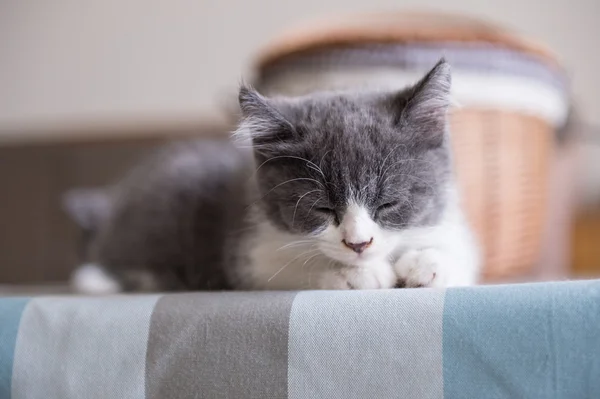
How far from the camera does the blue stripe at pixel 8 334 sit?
0.83 metres

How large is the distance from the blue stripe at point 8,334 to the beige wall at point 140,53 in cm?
162

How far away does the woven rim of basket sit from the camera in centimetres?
127

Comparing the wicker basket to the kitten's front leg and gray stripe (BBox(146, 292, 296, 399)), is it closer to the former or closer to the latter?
the kitten's front leg

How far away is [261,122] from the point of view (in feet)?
3.18

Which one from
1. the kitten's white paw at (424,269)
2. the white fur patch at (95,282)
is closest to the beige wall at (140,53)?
the white fur patch at (95,282)

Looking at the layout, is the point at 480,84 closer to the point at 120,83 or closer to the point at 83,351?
the point at 83,351

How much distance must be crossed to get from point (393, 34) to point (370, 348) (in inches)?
29.5

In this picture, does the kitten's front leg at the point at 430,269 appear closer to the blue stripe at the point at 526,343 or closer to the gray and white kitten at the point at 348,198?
the gray and white kitten at the point at 348,198

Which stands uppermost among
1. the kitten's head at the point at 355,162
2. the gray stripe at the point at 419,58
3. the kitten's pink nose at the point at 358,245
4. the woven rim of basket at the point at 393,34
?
the woven rim of basket at the point at 393,34

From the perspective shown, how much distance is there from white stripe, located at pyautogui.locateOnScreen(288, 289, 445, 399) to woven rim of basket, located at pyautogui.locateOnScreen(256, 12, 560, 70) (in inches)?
26.1

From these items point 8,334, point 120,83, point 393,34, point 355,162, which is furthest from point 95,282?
point 120,83

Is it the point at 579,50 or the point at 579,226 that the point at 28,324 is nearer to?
the point at 579,226

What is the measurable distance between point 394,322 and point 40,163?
2170mm

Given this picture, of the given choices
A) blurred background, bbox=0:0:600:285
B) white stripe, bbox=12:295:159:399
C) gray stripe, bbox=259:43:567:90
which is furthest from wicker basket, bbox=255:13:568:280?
blurred background, bbox=0:0:600:285
